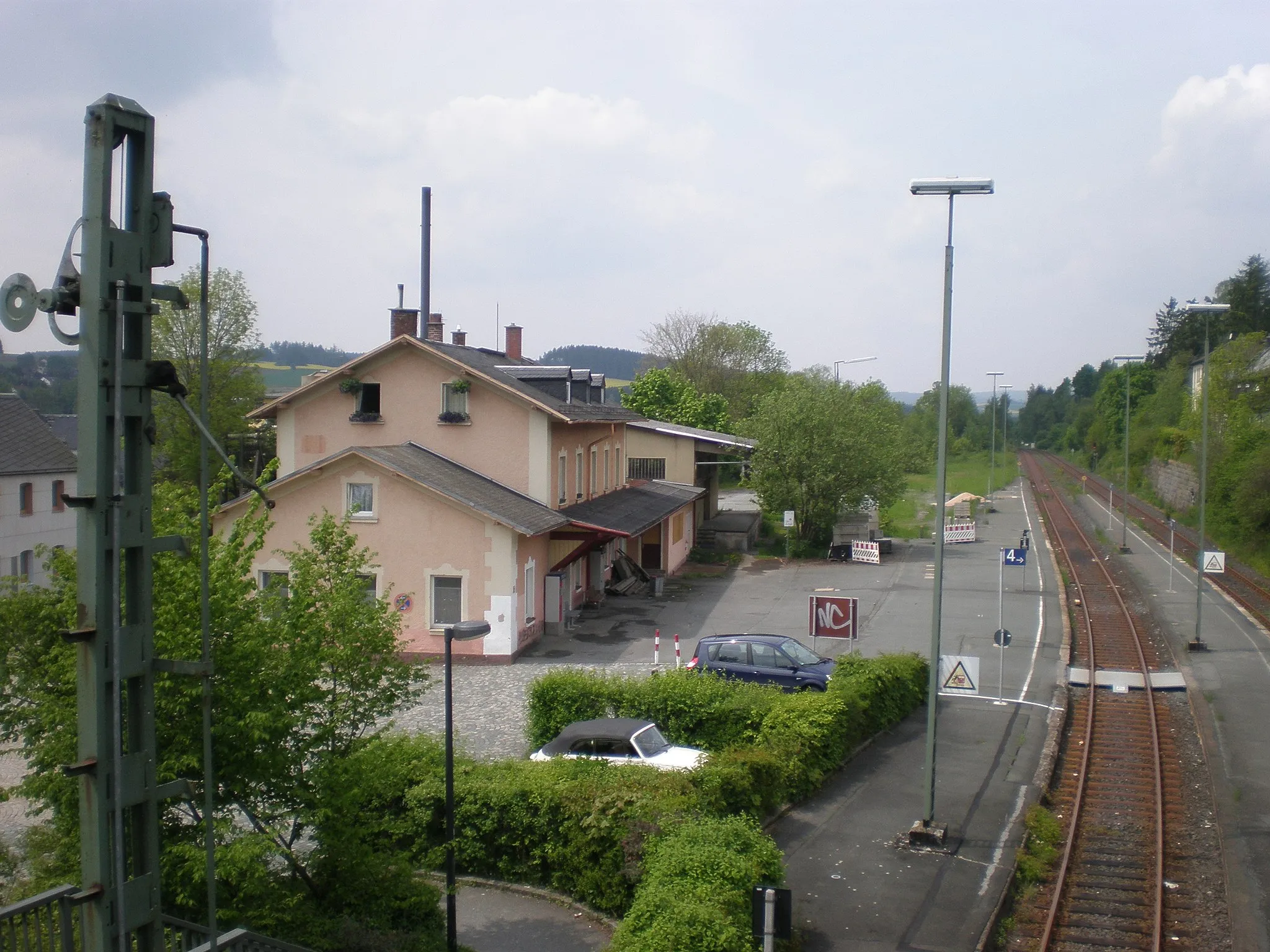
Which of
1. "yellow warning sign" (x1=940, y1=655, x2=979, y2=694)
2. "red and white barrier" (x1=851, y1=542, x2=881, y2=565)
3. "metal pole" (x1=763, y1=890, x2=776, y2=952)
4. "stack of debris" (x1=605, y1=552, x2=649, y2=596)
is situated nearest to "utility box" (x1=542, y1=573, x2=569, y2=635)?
"stack of debris" (x1=605, y1=552, x2=649, y2=596)

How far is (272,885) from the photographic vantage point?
27.2ft

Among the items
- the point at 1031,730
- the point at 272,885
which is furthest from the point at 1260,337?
the point at 272,885

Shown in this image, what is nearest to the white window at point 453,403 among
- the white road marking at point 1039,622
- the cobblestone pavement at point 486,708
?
the cobblestone pavement at point 486,708

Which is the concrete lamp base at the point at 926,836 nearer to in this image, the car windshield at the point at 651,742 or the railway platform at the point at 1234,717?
the railway platform at the point at 1234,717

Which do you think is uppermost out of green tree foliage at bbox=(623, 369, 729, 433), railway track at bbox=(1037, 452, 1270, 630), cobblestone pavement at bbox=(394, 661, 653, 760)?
green tree foliage at bbox=(623, 369, 729, 433)

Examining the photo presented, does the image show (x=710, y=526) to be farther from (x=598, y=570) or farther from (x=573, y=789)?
(x=573, y=789)

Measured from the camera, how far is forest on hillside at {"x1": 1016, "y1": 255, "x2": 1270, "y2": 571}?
43062 mm

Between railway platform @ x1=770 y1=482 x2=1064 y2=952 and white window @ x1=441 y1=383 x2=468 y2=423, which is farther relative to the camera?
white window @ x1=441 y1=383 x2=468 y2=423

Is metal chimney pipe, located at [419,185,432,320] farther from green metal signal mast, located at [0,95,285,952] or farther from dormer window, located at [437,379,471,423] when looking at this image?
green metal signal mast, located at [0,95,285,952]

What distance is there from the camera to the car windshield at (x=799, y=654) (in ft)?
66.5

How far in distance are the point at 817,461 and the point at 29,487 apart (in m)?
30.1

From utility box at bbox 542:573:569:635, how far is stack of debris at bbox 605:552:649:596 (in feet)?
21.4

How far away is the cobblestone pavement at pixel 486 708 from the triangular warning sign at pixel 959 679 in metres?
6.76

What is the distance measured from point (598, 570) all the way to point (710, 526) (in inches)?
663
